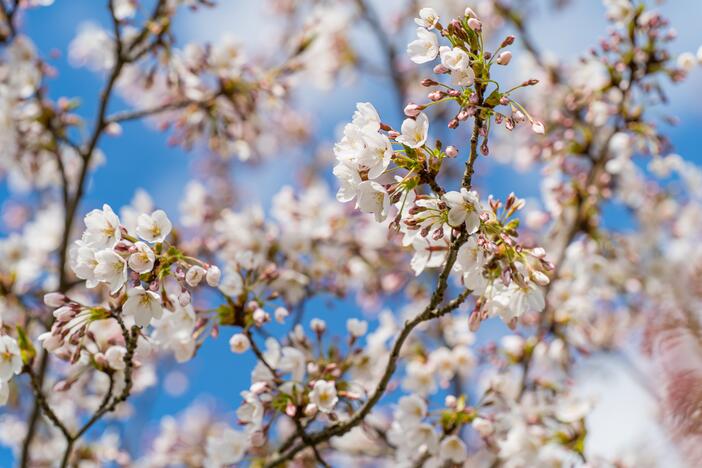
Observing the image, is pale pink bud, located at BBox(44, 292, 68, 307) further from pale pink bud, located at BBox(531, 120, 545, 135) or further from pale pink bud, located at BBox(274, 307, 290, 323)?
pale pink bud, located at BBox(531, 120, 545, 135)

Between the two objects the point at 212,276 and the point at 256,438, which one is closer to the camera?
the point at 212,276

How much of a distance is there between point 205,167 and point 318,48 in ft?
19.2

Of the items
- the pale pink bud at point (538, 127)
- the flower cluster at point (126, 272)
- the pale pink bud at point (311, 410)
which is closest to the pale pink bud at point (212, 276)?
the flower cluster at point (126, 272)

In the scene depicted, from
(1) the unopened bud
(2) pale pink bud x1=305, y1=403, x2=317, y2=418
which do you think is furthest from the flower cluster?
(1) the unopened bud

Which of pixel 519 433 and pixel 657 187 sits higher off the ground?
pixel 657 187

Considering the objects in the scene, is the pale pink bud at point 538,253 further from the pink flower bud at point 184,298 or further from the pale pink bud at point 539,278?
the pink flower bud at point 184,298

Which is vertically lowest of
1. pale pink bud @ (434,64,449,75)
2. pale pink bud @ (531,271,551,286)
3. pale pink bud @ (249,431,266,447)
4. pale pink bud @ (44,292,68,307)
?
pale pink bud @ (249,431,266,447)

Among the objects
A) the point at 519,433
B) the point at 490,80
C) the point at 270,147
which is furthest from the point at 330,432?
the point at 270,147

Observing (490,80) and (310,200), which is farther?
(310,200)

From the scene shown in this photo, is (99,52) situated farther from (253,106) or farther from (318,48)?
(318,48)

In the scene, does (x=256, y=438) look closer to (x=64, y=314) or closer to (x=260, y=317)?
(x=260, y=317)

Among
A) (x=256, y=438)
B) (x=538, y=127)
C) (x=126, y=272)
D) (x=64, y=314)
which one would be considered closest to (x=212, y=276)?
(x=126, y=272)

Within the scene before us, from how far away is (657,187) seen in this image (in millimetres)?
7129

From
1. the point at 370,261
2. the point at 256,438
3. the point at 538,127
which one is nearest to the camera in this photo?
the point at 538,127
